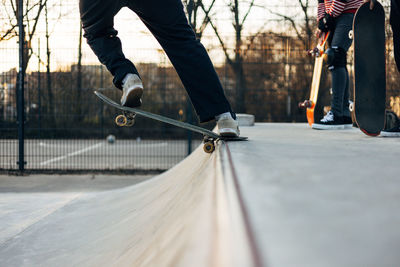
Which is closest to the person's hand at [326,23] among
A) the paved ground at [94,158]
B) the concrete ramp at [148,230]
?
the concrete ramp at [148,230]

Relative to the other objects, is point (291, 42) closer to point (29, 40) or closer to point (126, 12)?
point (126, 12)

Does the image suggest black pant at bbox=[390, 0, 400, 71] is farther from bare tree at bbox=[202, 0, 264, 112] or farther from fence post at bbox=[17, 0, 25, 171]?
fence post at bbox=[17, 0, 25, 171]

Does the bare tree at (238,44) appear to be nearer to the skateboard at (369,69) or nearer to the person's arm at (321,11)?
the person's arm at (321,11)

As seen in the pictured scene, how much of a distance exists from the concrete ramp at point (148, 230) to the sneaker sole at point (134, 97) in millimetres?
430

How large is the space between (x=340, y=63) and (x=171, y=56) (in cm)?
178

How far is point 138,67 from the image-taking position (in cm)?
641

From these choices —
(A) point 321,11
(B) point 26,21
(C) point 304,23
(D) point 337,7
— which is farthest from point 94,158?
(D) point 337,7

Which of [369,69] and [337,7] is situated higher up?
[337,7]

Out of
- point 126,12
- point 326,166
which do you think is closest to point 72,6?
point 126,12

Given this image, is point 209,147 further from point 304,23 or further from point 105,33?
point 304,23

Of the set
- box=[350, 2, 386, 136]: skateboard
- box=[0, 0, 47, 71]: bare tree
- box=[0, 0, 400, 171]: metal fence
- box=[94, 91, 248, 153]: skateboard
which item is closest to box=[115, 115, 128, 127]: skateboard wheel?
box=[94, 91, 248, 153]: skateboard

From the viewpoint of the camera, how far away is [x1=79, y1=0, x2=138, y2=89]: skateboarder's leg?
5.90 ft

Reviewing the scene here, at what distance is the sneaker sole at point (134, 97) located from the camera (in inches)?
71.1

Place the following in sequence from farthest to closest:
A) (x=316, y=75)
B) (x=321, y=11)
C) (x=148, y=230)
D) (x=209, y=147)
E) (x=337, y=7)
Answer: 1. (x=316, y=75)
2. (x=321, y=11)
3. (x=337, y=7)
4. (x=209, y=147)
5. (x=148, y=230)
